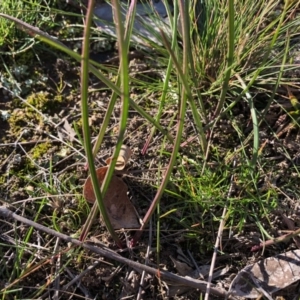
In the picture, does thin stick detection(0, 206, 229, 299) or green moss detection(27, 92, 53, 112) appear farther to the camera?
green moss detection(27, 92, 53, 112)

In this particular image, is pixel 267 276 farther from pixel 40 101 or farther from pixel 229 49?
pixel 40 101

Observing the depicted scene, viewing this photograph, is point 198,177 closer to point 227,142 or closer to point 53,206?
point 227,142

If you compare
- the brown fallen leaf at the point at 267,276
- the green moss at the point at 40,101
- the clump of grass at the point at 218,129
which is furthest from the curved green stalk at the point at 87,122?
the green moss at the point at 40,101

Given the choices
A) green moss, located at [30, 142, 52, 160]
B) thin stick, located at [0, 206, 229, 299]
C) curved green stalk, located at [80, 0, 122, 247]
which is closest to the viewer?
curved green stalk, located at [80, 0, 122, 247]

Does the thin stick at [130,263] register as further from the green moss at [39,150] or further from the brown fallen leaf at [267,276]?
the green moss at [39,150]

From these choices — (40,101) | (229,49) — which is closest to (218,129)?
(229,49)

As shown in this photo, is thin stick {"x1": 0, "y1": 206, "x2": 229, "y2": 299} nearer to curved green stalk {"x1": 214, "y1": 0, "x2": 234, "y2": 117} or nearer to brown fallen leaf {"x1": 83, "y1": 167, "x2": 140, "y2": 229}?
brown fallen leaf {"x1": 83, "y1": 167, "x2": 140, "y2": 229}

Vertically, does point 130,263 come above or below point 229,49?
below

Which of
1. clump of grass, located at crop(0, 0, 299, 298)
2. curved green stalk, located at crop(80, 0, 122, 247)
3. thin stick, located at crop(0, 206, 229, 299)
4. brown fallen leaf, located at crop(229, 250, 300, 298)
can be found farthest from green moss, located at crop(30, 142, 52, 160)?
brown fallen leaf, located at crop(229, 250, 300, 298)

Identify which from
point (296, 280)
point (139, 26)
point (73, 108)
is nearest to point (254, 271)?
point (296, 280)
